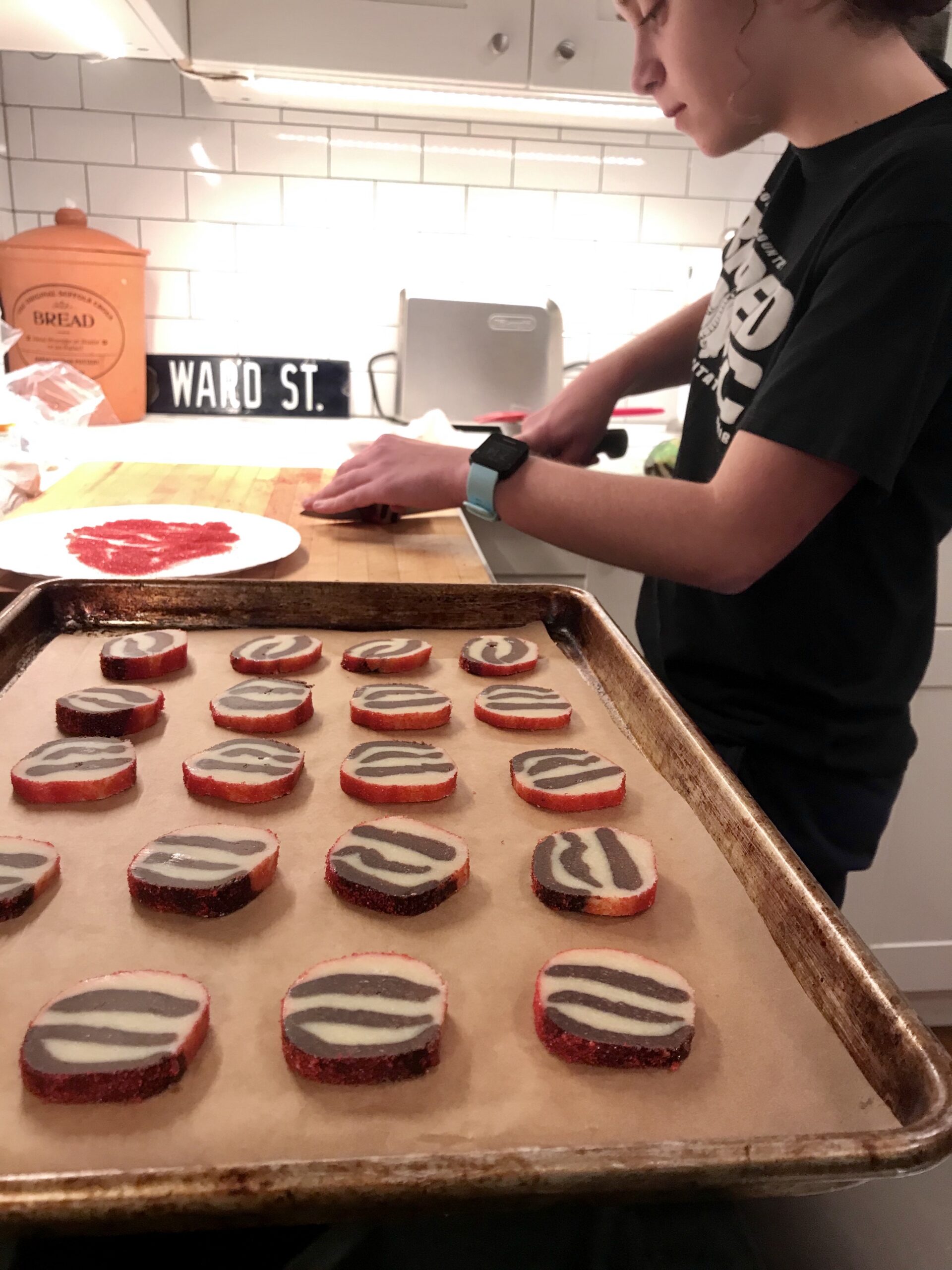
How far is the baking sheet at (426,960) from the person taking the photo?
1.53ft

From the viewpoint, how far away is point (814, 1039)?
1.74 feet

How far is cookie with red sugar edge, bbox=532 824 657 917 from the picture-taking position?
64 cm

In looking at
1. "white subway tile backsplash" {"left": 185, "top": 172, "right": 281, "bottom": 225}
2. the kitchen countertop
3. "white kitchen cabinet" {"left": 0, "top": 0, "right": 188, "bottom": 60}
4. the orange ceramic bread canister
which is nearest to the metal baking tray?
Answer: the kitchen countertop

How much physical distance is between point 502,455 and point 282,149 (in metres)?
1.51

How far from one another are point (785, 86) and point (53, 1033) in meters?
1.02

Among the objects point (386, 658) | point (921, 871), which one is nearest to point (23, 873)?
point (386, 658)

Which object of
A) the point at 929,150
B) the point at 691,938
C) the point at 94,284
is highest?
the point at 929,150

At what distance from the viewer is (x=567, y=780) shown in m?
0.77

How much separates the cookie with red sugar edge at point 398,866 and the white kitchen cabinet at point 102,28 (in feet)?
4.37

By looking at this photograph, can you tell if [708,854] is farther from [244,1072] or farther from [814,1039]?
[244,1072]

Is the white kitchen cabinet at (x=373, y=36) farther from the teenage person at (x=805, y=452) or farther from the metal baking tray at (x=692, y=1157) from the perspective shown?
the metal baking tray at (x=692, y=1157)

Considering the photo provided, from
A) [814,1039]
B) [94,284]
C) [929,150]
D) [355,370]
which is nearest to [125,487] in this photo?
[94,284]

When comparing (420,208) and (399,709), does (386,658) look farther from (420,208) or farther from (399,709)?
(420,208)

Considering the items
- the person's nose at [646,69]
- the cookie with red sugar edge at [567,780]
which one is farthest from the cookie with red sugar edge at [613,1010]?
the person's nose at [646,69]
